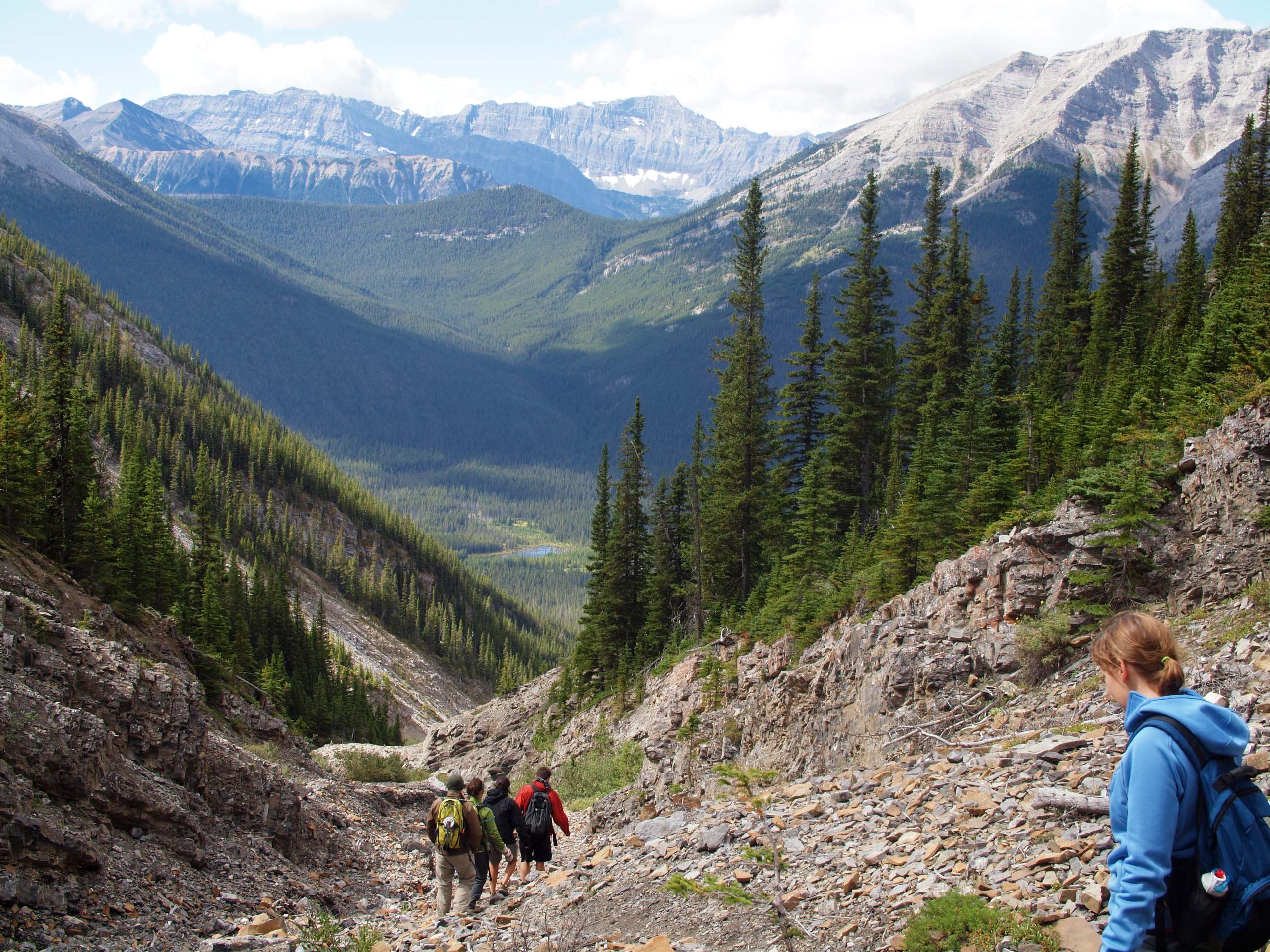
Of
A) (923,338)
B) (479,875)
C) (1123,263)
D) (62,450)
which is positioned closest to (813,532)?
(923,338)

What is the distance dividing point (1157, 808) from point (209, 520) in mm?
64464

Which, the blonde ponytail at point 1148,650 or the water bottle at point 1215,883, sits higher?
the blonde ponytail at point 1148,650

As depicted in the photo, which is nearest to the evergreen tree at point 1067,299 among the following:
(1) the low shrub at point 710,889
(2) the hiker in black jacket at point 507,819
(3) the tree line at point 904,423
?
(3) the tree line at point 904,423

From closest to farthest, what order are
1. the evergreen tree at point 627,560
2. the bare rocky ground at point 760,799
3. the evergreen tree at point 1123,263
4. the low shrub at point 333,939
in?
1. the bare rocky ground at point 760,799
2. the low shrub at point 333,939
3. the evergreen tree at point 627,560
4. the evergreen tree at point 1123,263

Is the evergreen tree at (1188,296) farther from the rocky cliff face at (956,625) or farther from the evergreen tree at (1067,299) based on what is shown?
the rocky cliff face at (956,625)

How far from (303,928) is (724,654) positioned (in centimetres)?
2012

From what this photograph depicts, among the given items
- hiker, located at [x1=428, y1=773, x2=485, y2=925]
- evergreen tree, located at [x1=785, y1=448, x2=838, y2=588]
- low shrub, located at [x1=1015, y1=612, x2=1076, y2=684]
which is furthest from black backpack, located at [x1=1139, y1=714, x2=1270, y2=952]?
evergreen tree, located at [x1=785, y1=448, x2=838, y2=588]

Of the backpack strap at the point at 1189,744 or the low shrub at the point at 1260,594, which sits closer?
the backpack strap at the point at 1189,744

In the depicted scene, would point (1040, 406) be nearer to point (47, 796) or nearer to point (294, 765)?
point (294, 765)

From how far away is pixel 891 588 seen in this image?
2353cm

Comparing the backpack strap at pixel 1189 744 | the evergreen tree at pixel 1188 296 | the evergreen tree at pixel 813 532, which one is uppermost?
the evergreen tree at pixel 1188 296

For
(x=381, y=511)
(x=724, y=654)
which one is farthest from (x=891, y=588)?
(x=381, y=511)

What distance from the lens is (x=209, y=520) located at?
2387 inches

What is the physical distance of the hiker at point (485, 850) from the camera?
13.5 m
